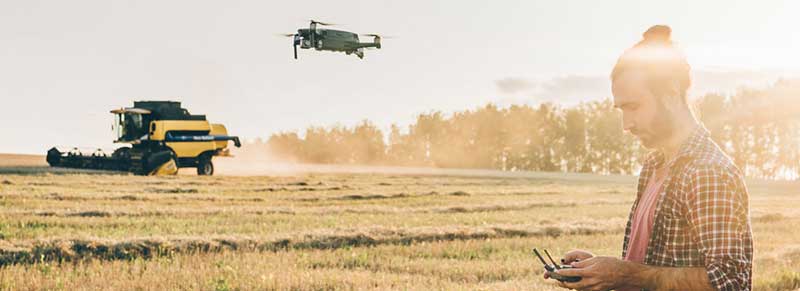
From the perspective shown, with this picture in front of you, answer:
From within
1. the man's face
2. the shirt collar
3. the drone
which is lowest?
the shirt collar

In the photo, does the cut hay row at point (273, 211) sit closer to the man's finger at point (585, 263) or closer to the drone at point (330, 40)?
the drone at point (330, 40)

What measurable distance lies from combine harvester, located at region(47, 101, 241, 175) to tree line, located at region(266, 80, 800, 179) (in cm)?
4635

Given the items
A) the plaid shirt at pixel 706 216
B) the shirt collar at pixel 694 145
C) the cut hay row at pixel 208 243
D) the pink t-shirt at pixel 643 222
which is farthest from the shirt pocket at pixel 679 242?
the cut hay row at pixel 208 243

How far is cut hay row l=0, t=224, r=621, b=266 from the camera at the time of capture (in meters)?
11.6

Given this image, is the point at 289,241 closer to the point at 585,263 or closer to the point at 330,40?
the point at 330,40

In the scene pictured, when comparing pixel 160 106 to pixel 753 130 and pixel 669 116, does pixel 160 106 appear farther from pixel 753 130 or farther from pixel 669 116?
pixel 753 130

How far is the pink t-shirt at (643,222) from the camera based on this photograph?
3.12 meters

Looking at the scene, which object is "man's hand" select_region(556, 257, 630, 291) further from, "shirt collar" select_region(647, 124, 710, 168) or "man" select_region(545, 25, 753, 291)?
"shirt collar" select_region(647, 124, 710, 168)

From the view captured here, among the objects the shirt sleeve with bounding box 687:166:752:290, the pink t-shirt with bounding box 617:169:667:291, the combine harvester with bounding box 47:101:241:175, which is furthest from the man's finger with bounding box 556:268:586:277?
the combine harvester with bounding box 47:101:241:175

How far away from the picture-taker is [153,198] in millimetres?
22953

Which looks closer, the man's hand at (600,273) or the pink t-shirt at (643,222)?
the man's hand at (600,273)

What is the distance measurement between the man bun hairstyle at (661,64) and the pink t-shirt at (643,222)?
35 cm

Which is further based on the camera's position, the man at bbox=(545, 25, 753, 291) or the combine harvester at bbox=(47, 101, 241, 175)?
the combine harvester at bbox=(47, 101, 241, 175)

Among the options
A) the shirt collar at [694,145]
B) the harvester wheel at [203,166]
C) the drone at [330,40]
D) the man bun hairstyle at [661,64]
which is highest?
the drone at [330,40]
